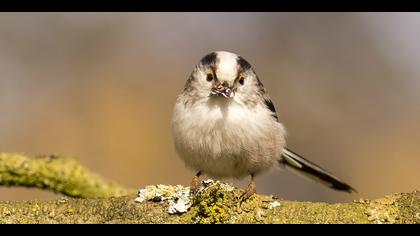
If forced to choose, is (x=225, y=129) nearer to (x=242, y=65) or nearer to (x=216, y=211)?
(x=242, y=65)

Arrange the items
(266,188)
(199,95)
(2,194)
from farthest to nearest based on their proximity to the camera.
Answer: (266,188), (2,194), (199,95)

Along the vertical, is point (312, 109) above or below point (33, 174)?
above

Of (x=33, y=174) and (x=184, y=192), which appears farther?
(x=33, y=174)

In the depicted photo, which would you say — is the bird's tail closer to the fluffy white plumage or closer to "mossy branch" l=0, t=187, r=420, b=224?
the fluffy white plumage

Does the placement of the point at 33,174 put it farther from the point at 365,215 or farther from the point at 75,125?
the point at 75,125

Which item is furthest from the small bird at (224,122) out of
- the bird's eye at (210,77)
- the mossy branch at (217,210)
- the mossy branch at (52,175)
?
the mossy branch at (217,210)

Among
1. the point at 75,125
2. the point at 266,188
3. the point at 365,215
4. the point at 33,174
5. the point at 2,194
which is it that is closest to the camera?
the point at 365,215

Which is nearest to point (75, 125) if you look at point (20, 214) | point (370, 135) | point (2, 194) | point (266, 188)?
point (2, 194)
